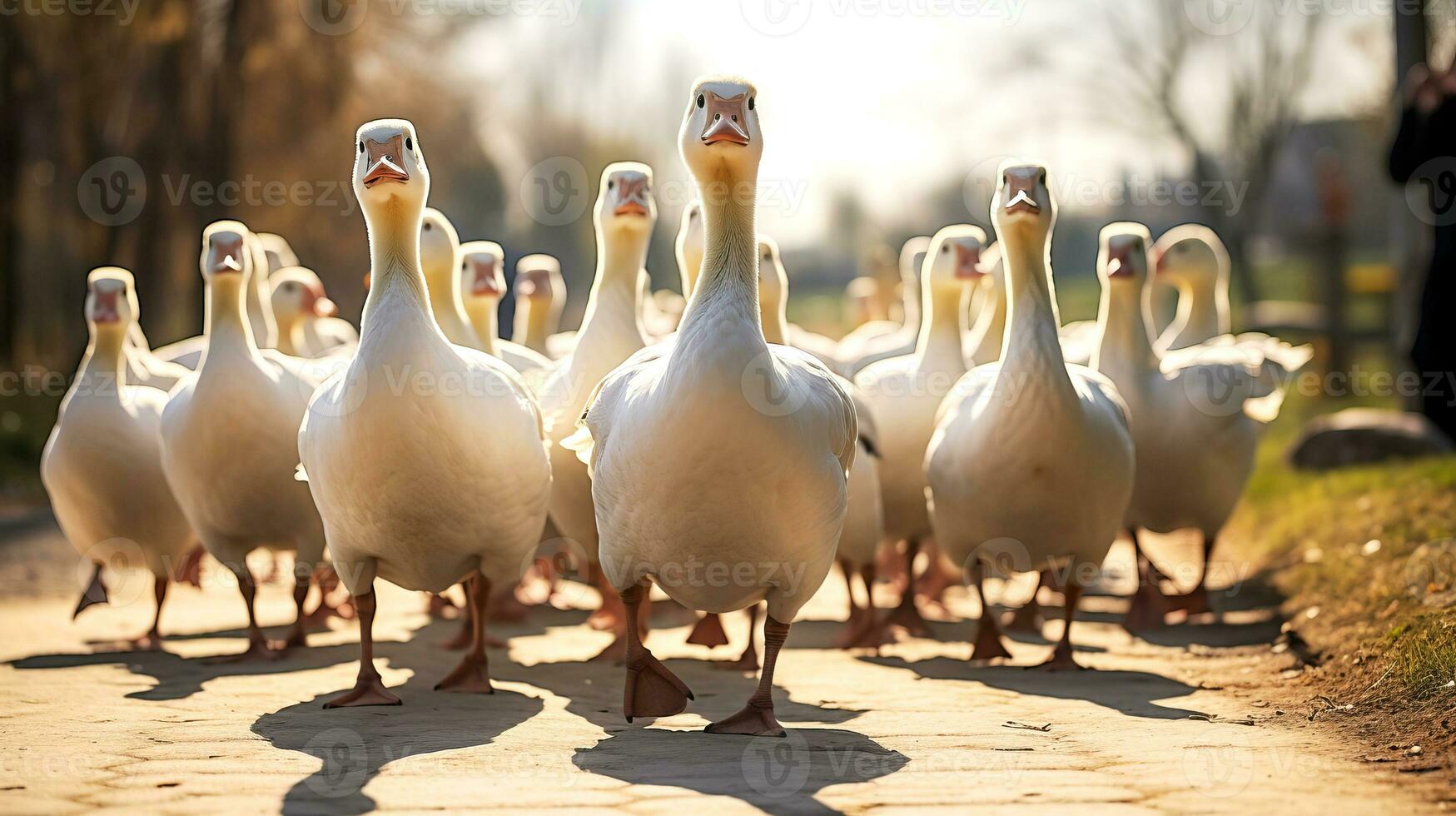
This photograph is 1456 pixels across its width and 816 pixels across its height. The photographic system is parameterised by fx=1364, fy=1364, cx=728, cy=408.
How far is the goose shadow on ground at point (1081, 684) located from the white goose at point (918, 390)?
125cm

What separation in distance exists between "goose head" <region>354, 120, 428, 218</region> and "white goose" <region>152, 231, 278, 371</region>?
2.28 meters

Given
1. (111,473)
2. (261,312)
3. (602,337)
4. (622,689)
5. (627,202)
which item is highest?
(627,202)

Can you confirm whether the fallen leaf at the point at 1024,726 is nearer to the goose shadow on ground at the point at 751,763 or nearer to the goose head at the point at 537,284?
the goose shadow on ground at the point at 751,763

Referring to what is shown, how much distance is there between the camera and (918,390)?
8.85m

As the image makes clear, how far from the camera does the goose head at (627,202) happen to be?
772cm

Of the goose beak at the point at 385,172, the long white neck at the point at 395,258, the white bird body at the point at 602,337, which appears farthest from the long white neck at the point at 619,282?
the goose beak at the point at 385,172

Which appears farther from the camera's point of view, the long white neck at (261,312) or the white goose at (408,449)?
the long white neck at (261,312)

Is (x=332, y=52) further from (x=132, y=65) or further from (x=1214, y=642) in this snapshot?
(x=1214, y=642)

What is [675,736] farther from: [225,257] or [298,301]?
[298,301]

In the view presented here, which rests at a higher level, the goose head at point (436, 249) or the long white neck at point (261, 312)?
the goose head at point (436, 249)

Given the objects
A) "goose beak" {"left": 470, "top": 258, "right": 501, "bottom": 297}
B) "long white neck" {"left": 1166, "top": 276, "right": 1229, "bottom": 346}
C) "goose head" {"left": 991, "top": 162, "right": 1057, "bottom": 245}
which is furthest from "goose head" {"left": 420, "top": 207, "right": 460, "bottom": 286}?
"long white neck" {"left": 1166, "top": 276, "right": 1229, "bottom": 346}

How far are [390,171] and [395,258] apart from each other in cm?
48

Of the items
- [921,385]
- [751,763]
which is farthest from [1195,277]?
[751,763]

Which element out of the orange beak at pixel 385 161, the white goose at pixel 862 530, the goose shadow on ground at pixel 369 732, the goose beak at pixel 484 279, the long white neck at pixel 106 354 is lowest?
the goose shadow on ground at pixel 369 732
